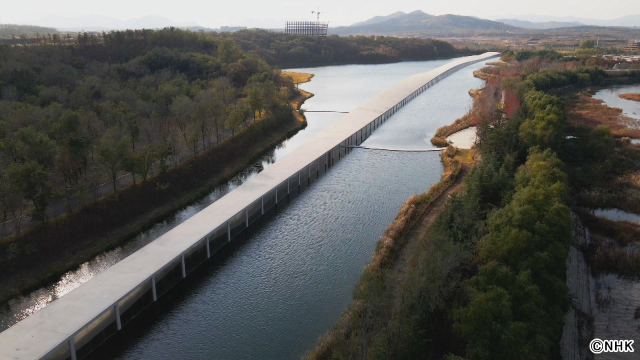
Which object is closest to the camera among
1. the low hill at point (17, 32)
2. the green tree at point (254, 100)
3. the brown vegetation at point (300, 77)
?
the green tree at point (254, 100)

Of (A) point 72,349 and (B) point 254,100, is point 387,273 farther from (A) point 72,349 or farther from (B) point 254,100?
(B) point 254,100

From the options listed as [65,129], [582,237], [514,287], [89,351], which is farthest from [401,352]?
[65,129]

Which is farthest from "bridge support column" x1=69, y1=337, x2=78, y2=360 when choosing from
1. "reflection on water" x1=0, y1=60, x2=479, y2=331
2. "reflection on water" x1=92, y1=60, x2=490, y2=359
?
"reflection on water" x1=0, y1=60, x2=479, y2=331

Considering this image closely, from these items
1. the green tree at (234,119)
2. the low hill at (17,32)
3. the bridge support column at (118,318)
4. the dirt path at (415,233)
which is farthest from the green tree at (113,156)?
the low hill at (17,32)

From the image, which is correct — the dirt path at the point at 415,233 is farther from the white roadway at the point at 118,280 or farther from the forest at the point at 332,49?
the forest at the point at 332,49

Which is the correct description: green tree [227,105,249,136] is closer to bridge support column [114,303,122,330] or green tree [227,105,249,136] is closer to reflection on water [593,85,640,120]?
bridge support column [114,303,122,330]

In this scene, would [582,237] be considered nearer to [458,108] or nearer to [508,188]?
[508,188]

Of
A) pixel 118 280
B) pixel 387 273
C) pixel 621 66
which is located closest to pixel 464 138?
pixel 387 273
